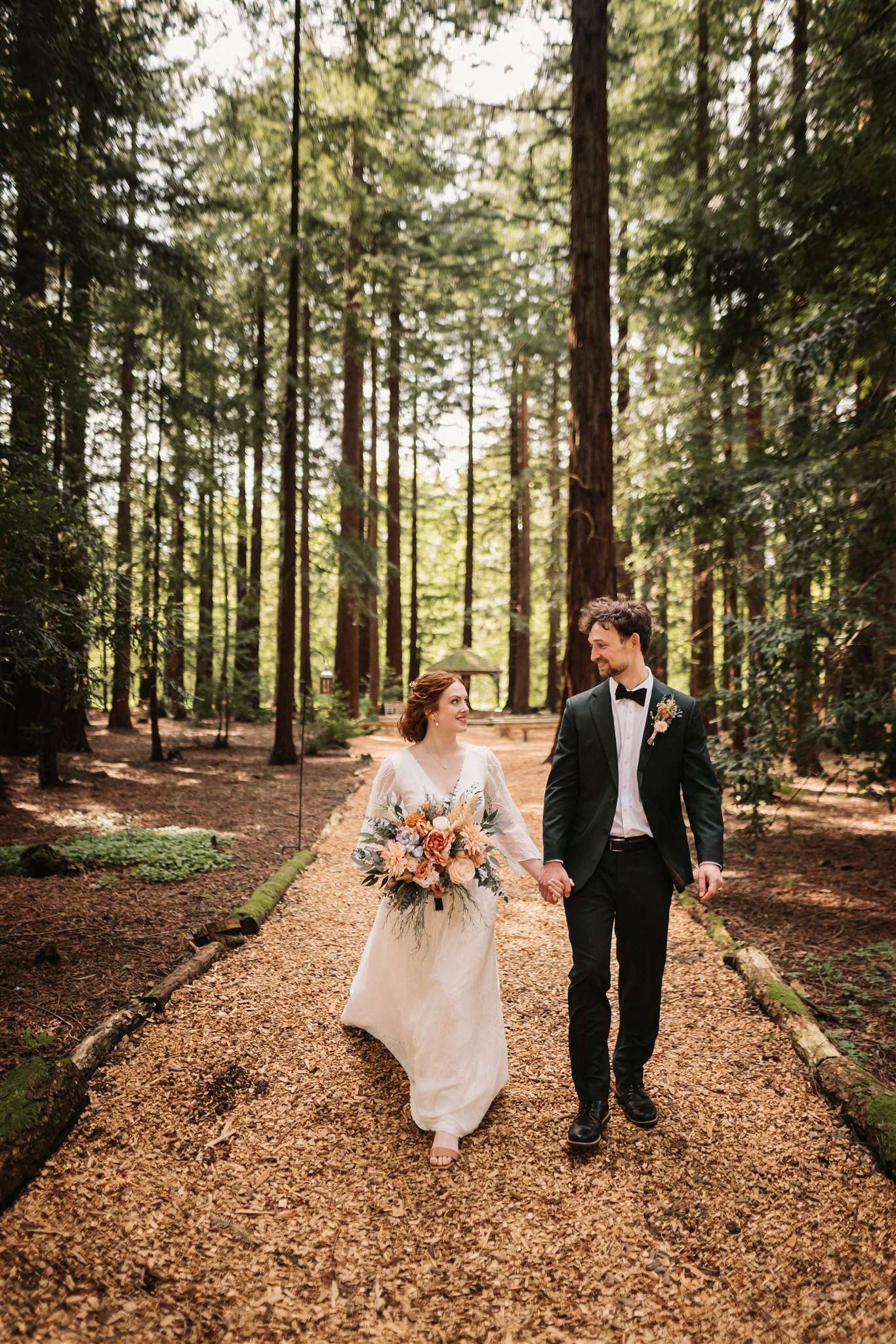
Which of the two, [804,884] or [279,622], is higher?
[279,622]

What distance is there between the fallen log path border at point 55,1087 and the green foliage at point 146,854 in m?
1.75

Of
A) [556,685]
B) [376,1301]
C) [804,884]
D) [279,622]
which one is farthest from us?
[556,685]

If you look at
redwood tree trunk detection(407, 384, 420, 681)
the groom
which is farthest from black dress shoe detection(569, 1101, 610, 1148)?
redwood tree trunk detection(407, 384, 420, 681)

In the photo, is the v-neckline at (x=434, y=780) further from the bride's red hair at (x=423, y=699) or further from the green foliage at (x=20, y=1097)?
the green foliage at (x=20, y=1097)

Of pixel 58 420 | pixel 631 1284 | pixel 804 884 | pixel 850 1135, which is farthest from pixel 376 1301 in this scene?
pixel 58 420

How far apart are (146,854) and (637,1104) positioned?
4966mm

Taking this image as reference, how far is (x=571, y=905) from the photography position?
3182 millimetres

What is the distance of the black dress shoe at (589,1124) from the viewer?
304 cm

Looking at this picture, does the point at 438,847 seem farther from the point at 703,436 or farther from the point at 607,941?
the point at 703,436

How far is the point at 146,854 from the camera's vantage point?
685 centimetres

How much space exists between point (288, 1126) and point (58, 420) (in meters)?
6.98

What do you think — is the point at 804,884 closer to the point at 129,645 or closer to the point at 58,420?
the point at 129,645

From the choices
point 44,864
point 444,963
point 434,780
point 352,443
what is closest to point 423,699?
point 434,780

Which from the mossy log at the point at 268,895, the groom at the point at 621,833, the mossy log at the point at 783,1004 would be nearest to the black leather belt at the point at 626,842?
the groom at the point at 621,833
